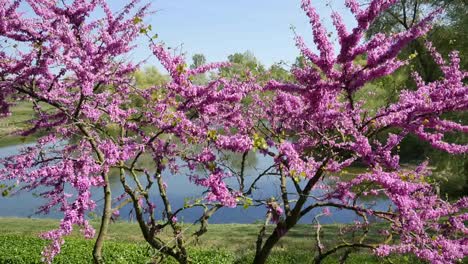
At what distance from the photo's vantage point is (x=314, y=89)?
496 centimetres

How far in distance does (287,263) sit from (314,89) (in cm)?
695

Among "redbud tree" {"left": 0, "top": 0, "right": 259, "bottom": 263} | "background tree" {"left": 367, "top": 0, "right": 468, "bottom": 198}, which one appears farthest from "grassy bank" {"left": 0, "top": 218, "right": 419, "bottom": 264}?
"background tree" {"left": 367, "top": 0, "right": 468, "bottom": 198}

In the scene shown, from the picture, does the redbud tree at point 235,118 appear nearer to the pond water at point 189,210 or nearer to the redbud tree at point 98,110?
the redbud tree at point 98,110

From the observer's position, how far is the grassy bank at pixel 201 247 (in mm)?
10953

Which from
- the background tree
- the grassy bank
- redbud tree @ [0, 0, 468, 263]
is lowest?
the grassy bank

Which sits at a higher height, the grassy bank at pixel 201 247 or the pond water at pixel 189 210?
the pond water at pixel 189 210

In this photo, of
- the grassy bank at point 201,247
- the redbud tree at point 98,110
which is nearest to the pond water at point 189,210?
the grassy bank at point 201,247

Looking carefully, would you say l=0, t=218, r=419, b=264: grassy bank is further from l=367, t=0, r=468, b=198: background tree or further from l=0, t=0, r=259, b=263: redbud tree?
l=367, t=0, r=468, b=198: background tree

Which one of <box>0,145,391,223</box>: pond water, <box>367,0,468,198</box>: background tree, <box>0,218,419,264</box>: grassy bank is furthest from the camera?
<box>0,145,391,223</box>: pond water

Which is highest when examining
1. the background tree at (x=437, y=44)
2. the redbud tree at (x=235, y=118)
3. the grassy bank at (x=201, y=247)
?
the background tree at (x=437, y=44)

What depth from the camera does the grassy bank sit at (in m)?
11.0

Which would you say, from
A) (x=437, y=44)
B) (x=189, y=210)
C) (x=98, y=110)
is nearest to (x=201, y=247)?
(x=98, y=110)

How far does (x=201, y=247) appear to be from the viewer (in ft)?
44.2

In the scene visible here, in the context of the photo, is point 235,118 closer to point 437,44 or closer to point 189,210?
point 189,210
